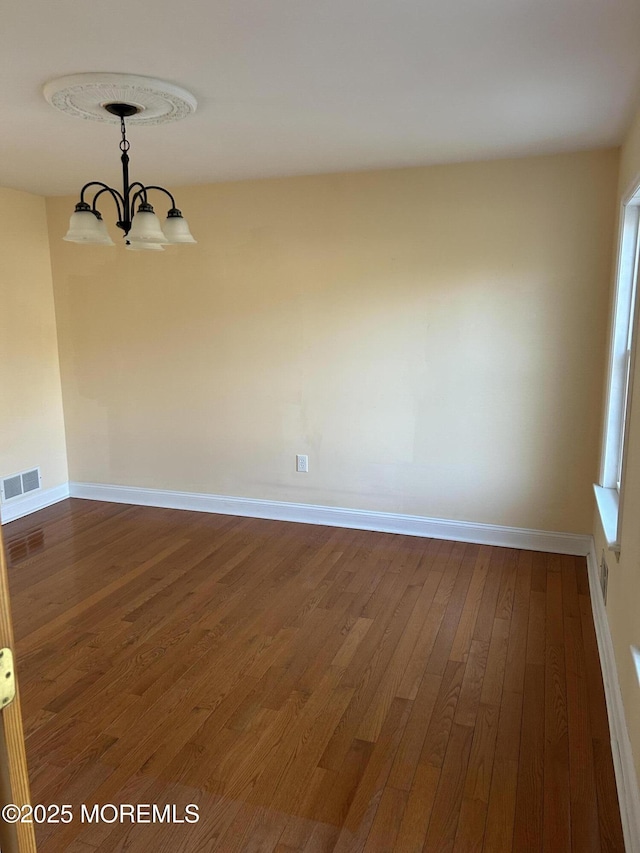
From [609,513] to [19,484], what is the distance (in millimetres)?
4049

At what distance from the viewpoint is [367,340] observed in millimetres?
4094

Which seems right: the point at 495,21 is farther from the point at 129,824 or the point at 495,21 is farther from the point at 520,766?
the point at 129,824

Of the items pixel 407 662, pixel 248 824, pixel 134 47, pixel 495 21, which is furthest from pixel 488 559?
pixel 134 47

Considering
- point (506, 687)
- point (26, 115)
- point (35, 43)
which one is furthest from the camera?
point (26, 115)

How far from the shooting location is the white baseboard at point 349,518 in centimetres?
391

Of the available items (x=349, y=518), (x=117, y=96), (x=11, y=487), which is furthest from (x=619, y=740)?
(x=11, y=487)

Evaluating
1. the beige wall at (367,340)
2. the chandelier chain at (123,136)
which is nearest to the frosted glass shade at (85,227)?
the chandelier chain at (123,136)

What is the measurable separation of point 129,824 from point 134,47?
8.10 ft

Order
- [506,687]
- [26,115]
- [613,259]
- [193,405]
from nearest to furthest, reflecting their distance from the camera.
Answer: [506,687] → [26,115] → [613,259] → [193,405]

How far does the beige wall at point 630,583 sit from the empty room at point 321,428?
0.03m

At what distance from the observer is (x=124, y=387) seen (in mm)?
4824

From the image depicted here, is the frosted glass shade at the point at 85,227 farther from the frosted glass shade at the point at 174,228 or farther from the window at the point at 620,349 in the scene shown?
the window at the point at 620,349

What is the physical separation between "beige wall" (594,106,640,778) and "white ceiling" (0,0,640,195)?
558 millimetres

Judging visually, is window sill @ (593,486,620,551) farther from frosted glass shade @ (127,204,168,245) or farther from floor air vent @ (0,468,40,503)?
floor air vent @ (0,468,40,503)
